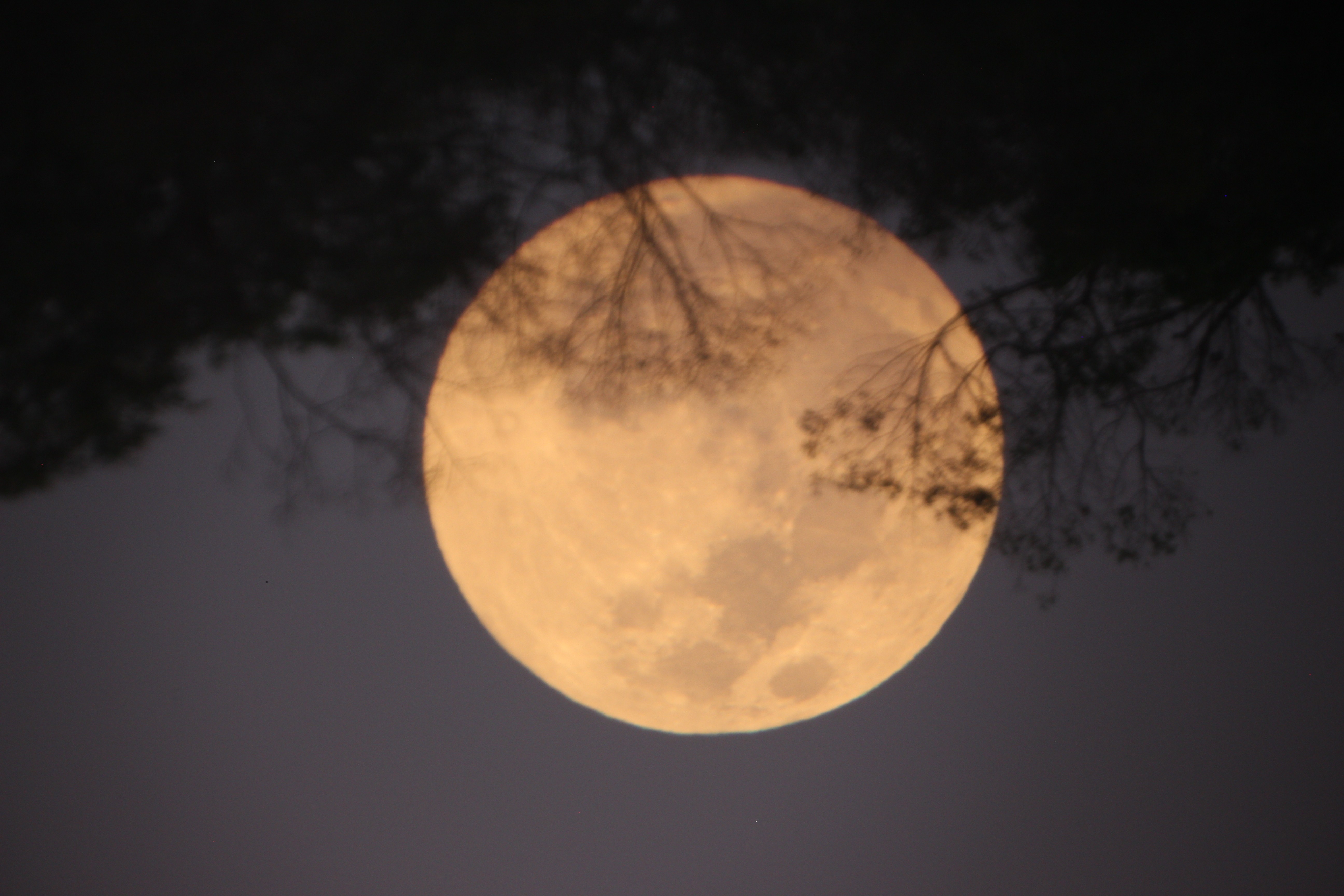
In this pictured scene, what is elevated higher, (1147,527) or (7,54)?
(7,54)

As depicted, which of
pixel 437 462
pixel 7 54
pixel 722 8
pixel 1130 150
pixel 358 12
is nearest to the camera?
pixel 7 54

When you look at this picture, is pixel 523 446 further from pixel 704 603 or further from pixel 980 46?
pixel 980 46

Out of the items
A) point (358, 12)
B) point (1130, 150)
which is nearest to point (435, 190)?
point (358, 12)

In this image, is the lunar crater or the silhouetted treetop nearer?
the silhouetted treetop

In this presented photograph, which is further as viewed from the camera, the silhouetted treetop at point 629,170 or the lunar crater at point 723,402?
the lunar crater at point 723,402

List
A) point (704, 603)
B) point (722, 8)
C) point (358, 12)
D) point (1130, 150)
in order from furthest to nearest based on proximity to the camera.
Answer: point (704, 603) → point (1130, 150) → point (722, 8) → point (358, 12)

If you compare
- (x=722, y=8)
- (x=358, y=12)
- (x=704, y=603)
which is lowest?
(x=704, y=603)

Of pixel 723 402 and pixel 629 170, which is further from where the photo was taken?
pixel 723 402

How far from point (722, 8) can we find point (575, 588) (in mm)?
3284

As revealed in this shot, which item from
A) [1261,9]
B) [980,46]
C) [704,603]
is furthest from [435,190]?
[1261,9]

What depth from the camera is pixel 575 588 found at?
427cm

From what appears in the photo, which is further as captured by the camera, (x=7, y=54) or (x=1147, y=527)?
(x=1147, y=527)

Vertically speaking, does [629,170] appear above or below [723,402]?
above

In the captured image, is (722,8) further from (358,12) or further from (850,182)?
(358,12)
